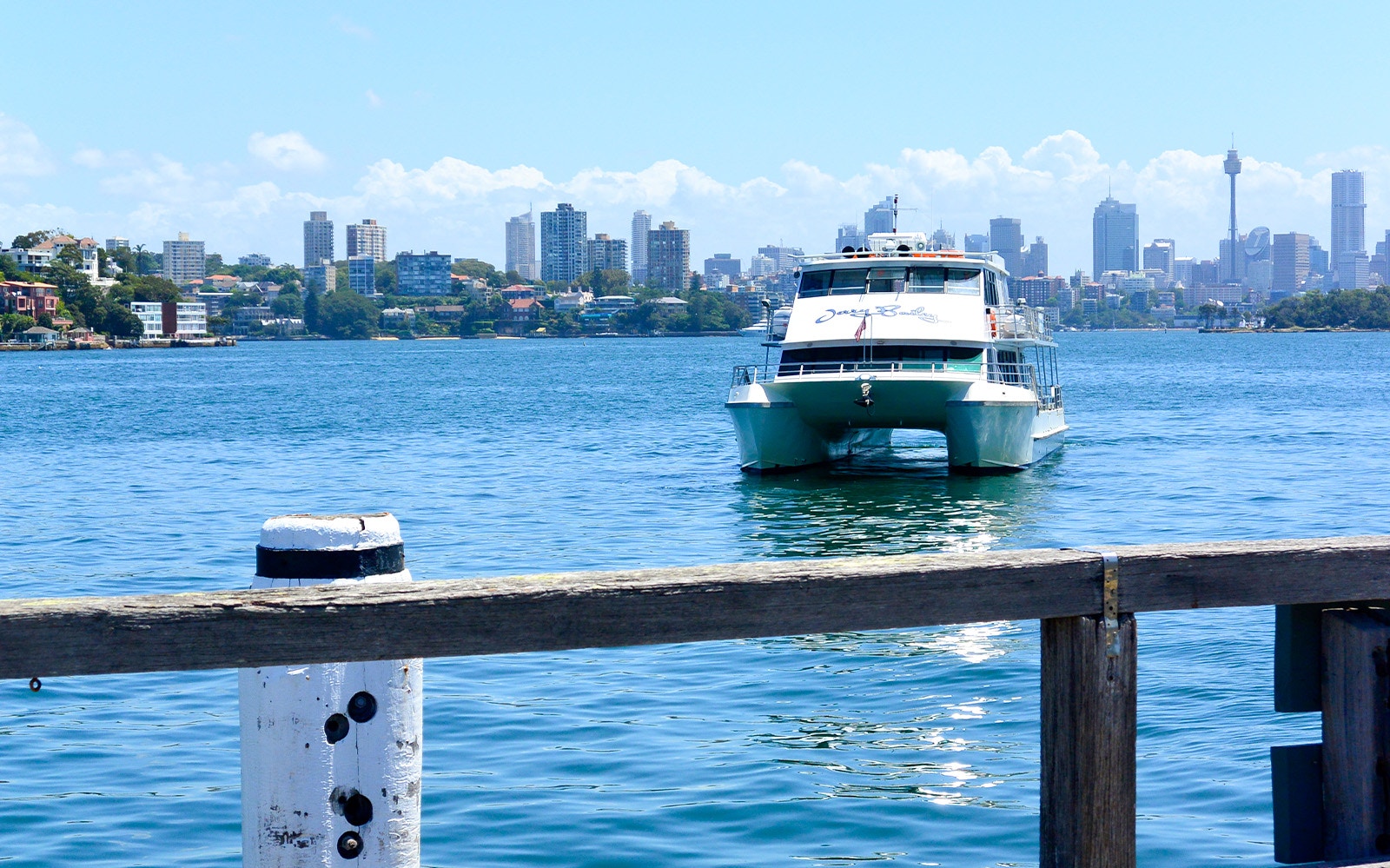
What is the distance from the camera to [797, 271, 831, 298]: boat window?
96.4ft

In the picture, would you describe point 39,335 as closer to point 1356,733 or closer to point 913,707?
point 913,707

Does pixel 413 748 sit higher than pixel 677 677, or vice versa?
pixel 413 748

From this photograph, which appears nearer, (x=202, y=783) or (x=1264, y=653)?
(x=202, y=783)

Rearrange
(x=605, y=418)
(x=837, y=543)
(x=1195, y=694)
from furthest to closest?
(x=605, y=418), (x=837, y=543), (x=1195, y=694)

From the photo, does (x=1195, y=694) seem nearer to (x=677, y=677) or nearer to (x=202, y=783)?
(x=677, y=677)

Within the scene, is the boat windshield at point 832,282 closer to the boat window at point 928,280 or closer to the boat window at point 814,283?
the boat window at point 814,283

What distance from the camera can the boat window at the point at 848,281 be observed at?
28906mm

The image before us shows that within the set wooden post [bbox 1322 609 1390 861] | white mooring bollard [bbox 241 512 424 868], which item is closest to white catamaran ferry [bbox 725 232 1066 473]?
wooden post [bbox 1322 609 1390 861]

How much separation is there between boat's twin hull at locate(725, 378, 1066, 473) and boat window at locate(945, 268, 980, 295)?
9.13 feet

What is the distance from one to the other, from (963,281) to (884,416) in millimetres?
4275

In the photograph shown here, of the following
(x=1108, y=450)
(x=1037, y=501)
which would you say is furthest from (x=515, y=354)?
(x=1037, y=501)

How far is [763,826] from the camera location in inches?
304

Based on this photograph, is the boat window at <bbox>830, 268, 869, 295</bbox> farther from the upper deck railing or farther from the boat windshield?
the upper deck railing

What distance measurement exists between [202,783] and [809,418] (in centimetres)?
1976
